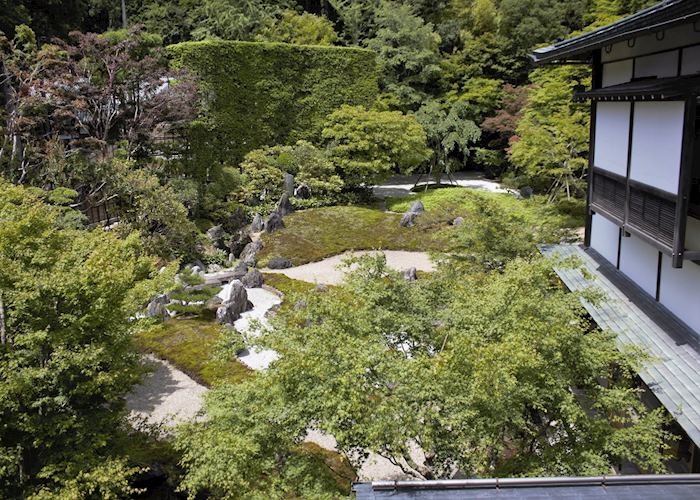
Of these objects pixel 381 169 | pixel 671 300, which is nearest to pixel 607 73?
pixel 671 300

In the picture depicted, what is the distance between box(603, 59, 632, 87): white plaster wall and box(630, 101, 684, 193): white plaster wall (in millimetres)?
1349

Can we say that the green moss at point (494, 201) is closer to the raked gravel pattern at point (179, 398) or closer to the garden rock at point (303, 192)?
the garden rock at point (303, 192)

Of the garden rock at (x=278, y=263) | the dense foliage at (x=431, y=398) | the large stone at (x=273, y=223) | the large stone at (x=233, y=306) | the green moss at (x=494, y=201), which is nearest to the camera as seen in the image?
the dense foliage at (x=431, y=398)

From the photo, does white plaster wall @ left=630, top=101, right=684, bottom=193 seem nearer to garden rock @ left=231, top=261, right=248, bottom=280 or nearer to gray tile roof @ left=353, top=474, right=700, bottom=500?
gray tile roof @ left=353, top=474, right=700, bottom=500

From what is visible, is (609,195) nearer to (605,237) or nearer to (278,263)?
(605,237)

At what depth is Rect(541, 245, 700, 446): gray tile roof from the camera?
6594mm

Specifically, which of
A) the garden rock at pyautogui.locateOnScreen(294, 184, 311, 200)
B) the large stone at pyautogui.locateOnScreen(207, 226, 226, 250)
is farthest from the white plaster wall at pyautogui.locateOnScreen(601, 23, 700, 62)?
the garden rock at pyautogui.locateOnScreen(294, 184, 311, 200)

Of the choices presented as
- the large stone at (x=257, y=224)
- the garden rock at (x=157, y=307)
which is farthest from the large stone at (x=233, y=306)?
the large stone at (x=257, y=224)

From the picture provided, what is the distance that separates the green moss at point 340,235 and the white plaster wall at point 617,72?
9336 millimetres

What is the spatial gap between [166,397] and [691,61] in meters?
10.3

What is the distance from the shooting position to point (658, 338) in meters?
8.09

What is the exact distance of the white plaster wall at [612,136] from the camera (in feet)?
33.1

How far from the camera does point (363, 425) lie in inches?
212

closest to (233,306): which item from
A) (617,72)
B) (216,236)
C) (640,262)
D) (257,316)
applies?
(257,316)
